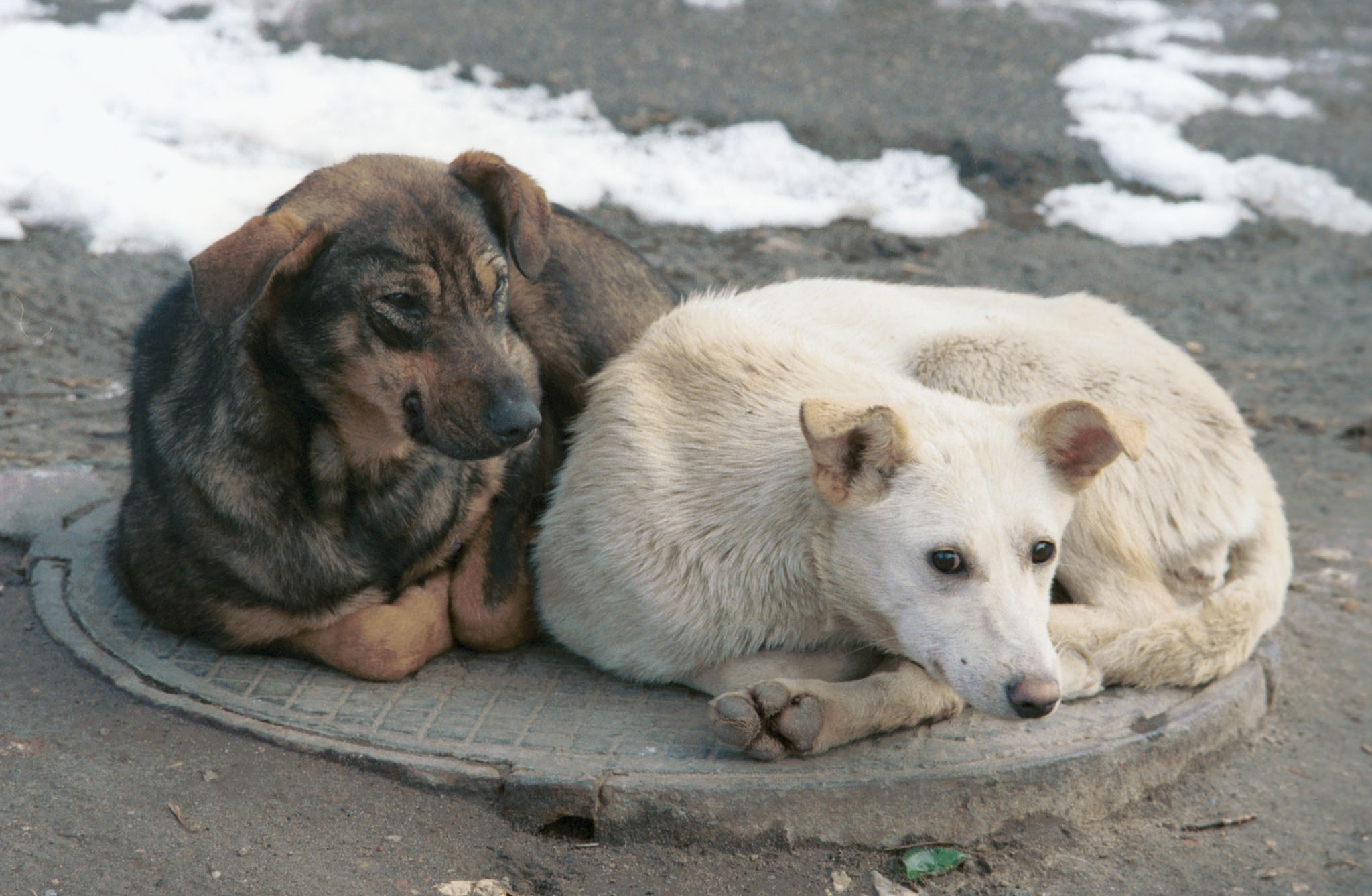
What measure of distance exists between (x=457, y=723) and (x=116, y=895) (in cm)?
92

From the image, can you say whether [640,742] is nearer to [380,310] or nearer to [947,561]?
[947,561]

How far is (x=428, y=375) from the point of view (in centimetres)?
320

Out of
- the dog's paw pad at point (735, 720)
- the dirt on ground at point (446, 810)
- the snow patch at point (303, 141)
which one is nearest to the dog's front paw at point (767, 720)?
the dog's paw pad at point (735, 720)

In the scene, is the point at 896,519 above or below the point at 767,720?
above

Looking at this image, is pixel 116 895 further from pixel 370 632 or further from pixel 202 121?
pixel 202 121

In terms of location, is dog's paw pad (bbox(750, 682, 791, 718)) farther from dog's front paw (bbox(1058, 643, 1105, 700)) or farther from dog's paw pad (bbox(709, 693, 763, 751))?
dog's front paw (bbox(1058, 643, 1105, 700))

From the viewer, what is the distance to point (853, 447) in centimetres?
313

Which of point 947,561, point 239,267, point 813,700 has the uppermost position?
point 239,267

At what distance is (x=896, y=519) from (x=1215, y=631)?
1272mm

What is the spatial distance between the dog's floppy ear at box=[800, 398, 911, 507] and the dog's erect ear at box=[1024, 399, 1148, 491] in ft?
1.28

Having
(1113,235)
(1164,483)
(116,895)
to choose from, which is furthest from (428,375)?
(1113,235)

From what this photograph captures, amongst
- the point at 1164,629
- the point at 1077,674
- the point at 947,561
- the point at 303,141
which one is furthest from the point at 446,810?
the point at 303,141

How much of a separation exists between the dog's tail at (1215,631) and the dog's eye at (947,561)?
80cm

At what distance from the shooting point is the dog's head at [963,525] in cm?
294
